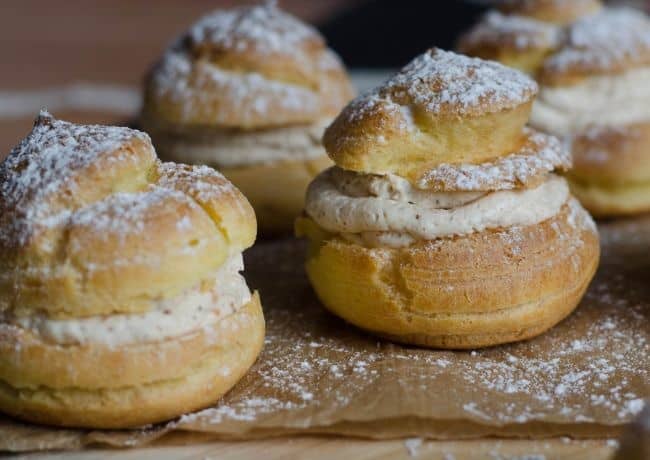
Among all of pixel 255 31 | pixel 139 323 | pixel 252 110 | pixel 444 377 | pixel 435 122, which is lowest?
pixel 444 377

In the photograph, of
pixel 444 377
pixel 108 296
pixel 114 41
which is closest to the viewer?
pixel 108 296

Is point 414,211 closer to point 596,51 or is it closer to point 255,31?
point 255,31

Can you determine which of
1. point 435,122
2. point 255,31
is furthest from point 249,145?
point 435,122

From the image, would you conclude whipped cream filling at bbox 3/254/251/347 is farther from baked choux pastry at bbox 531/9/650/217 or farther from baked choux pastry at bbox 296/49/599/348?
baked choux pastry at bbox 531/9/650/217

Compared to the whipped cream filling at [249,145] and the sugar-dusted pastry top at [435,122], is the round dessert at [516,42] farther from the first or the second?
the sugar-dusted pastry top at [435,122]

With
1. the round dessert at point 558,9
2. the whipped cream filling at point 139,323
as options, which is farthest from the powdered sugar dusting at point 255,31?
the whipped cream filling at point 139,323

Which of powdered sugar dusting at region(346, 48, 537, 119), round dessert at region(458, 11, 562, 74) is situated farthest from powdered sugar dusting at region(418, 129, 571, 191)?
round dessert at region(458, 11, 562, 74)

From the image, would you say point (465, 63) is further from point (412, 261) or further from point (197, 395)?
point (197, 395)
